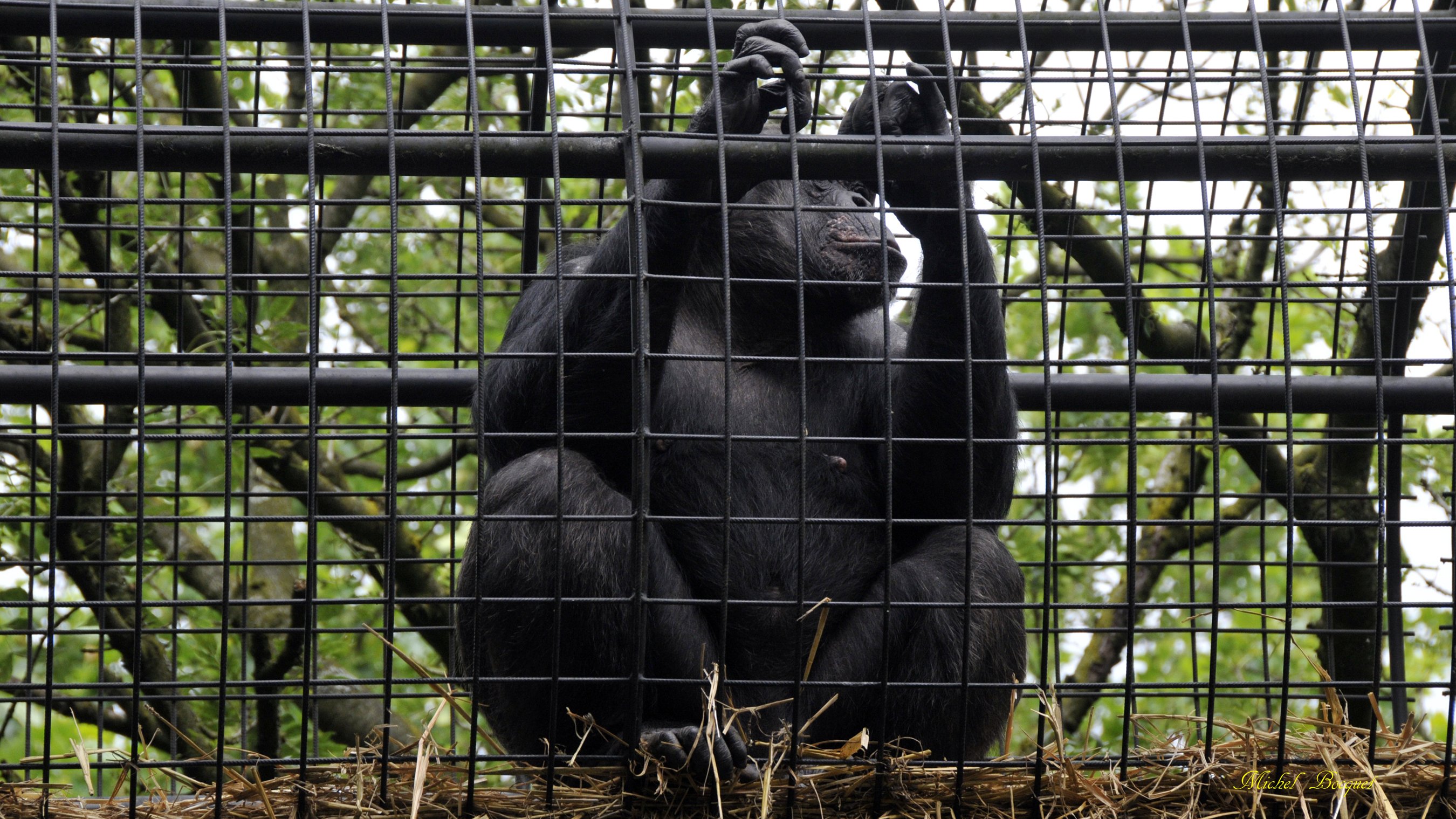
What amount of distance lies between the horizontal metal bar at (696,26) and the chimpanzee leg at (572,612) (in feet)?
3.66

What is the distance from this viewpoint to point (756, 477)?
389cm

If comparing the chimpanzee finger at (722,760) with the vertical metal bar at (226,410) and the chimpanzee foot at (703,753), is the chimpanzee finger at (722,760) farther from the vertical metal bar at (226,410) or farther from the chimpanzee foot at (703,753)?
the vertical metal bar at (226,410)

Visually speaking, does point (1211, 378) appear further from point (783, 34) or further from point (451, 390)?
point (451, 390)

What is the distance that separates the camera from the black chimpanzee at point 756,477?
3.21 metres

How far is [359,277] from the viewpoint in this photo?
4469 millimetres

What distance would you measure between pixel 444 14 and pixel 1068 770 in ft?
7.73

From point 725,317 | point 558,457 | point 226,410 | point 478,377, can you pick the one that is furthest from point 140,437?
point 725,317

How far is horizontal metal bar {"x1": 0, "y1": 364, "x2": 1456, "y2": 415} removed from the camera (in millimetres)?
3861

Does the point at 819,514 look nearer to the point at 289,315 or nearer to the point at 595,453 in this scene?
the point at 595,453

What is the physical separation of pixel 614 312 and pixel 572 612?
2.54ft

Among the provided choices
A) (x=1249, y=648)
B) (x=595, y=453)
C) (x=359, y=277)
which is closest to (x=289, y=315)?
(x=359, y=277)

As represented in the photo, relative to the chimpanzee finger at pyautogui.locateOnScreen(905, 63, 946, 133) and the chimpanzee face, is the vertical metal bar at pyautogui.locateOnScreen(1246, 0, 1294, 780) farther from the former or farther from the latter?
the chimpanzee face

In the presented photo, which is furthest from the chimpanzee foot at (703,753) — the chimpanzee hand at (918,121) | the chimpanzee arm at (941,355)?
the chimpanzee hand at (918,121)

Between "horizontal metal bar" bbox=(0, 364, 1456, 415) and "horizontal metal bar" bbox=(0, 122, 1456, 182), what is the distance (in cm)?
93
